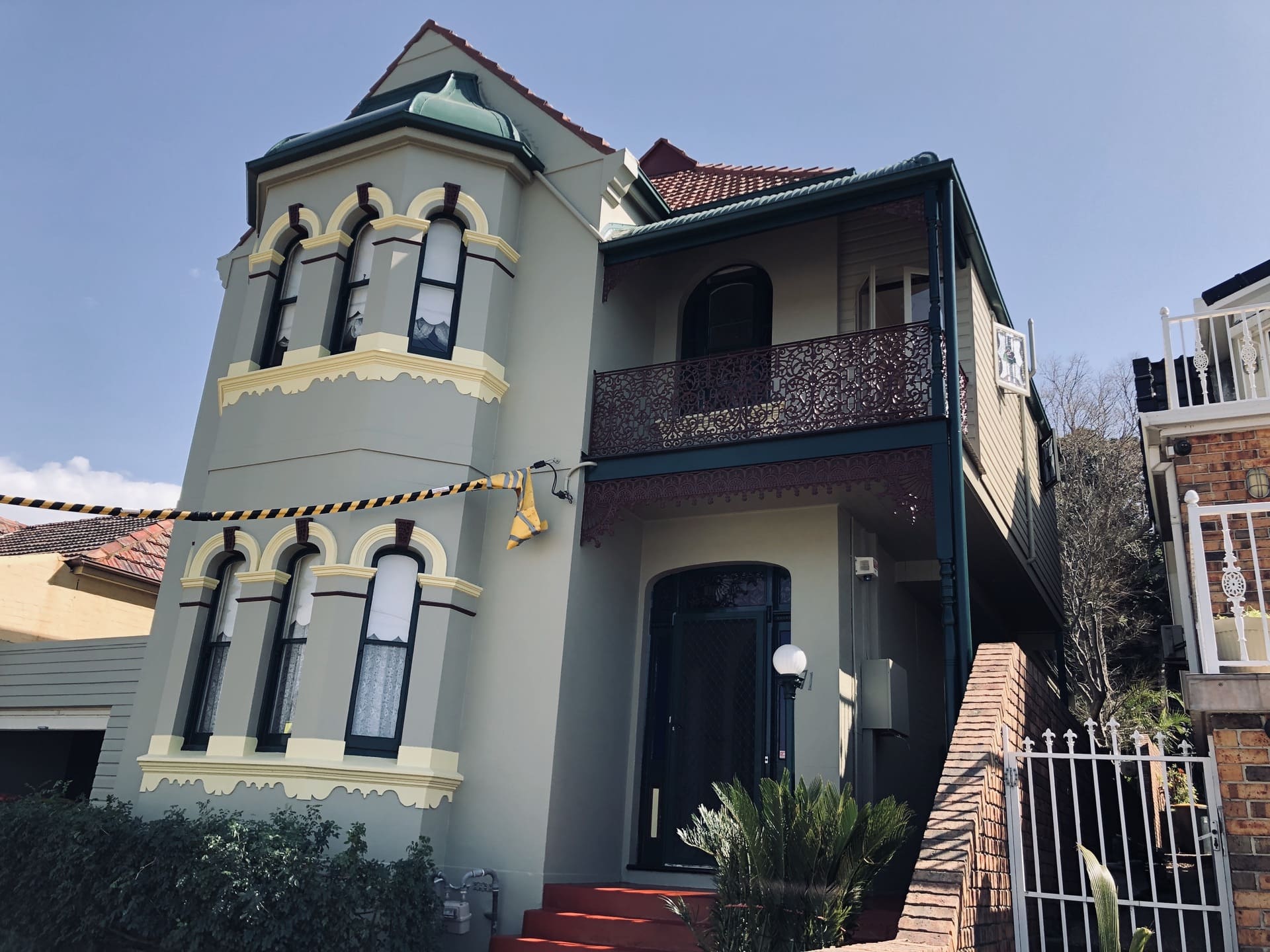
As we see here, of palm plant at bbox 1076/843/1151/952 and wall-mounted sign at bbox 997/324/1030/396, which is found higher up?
wall-mounted sign at bbox 997/324/1030/396

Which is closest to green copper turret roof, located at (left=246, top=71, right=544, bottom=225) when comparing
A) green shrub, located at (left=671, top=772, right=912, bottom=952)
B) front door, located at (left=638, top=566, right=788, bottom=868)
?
front door, located at (left=638, top=566, right=788, bottom=868)

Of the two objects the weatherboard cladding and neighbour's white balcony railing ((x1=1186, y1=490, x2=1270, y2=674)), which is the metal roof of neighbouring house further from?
neighbour's white balcony railing ((x1=1186, y1=490, x2=1270, y2=674))

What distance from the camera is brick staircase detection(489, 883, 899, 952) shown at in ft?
25.9

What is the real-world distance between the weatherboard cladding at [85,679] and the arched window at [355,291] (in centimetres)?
456

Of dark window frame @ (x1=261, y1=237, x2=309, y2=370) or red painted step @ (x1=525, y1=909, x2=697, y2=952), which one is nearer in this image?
red painted step @ (x1=525, y1=909, x2=697, y2=952)

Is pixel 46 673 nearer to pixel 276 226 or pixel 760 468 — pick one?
pixel 276 226

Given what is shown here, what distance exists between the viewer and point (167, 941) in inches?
310

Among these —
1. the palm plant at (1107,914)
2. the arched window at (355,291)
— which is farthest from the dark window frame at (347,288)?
the palm plant at (1107,914)

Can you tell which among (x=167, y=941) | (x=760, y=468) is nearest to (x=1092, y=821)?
(x=760, y=468)

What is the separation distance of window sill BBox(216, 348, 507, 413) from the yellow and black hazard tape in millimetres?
1006

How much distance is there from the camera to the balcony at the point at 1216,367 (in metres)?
9.21

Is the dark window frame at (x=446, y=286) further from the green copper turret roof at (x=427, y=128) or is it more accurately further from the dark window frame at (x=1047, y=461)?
the dark window frame at (x=1047, y=461)

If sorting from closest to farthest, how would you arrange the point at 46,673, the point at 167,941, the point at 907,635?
the point at 167,941, the point at 907,635, the point at 46,673

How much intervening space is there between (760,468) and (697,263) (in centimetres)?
367
